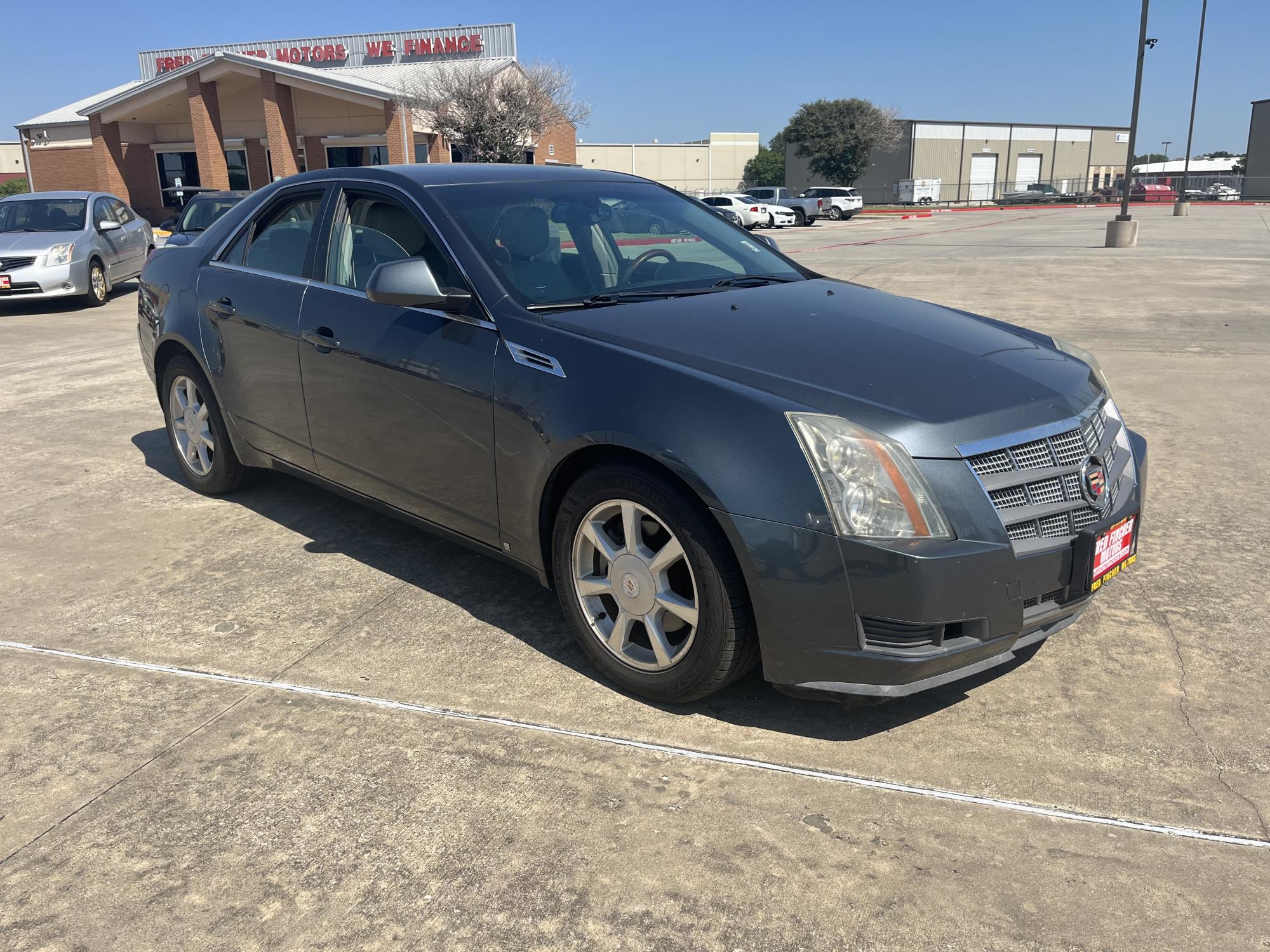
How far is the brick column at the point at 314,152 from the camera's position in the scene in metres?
41.4

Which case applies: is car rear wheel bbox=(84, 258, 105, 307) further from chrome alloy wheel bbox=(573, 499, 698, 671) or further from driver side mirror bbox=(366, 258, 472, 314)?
chrome alloy wheel bbox=(573, 499, 698, 671)

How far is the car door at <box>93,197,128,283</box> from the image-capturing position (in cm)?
1443

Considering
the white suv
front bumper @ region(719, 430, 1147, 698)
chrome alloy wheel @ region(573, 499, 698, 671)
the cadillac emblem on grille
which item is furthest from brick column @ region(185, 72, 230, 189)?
the cadillac emblem on grille

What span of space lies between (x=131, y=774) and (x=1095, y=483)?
2997mm

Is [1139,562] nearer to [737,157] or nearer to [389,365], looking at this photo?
[389,365]

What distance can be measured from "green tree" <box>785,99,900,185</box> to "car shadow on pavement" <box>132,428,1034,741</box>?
66.6m

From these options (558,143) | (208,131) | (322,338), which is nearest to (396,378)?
(322,338)

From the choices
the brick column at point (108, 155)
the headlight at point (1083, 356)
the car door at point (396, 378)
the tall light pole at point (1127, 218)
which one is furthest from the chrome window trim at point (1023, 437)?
the brick column at point (108, 155)

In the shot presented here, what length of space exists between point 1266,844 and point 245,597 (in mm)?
3663

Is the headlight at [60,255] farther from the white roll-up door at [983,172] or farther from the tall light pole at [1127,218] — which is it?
the white roll-up door at [983,172]

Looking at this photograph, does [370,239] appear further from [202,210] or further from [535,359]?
[202,210]

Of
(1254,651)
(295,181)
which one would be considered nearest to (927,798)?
(1254,651)

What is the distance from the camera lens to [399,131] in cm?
3869

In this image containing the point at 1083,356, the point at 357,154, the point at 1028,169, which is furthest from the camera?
the point at 1028,169
